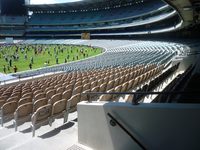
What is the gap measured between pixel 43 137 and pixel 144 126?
245 cm

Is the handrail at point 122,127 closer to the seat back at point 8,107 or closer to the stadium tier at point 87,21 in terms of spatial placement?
the seat back at point 8,107

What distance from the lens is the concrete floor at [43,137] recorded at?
5848 mm

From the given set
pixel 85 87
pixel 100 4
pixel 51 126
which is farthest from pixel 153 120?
pixel 100 4

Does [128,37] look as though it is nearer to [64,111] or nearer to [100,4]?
[100,4]

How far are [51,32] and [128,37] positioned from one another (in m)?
37.0

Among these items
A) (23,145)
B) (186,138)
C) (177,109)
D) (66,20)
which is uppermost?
(66,20)

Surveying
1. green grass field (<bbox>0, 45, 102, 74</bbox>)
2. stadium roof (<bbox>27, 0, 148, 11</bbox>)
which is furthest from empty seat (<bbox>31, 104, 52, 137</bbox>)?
stadium roof (<bbox>27, 0, 148, 11</bbox>)

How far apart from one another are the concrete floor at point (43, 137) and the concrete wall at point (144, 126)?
0.52 m

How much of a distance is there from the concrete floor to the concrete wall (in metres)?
0.52

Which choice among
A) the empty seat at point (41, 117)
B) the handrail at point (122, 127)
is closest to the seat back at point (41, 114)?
the empty seat at point (41, 117)

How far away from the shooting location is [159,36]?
216ft

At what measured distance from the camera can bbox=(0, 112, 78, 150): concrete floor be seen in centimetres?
585

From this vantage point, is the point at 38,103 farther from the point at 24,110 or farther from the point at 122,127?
the point at 122,127

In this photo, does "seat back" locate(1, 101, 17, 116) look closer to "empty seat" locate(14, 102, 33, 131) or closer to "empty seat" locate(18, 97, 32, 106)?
"empty seat" locate(18, 97, 32, 106)
